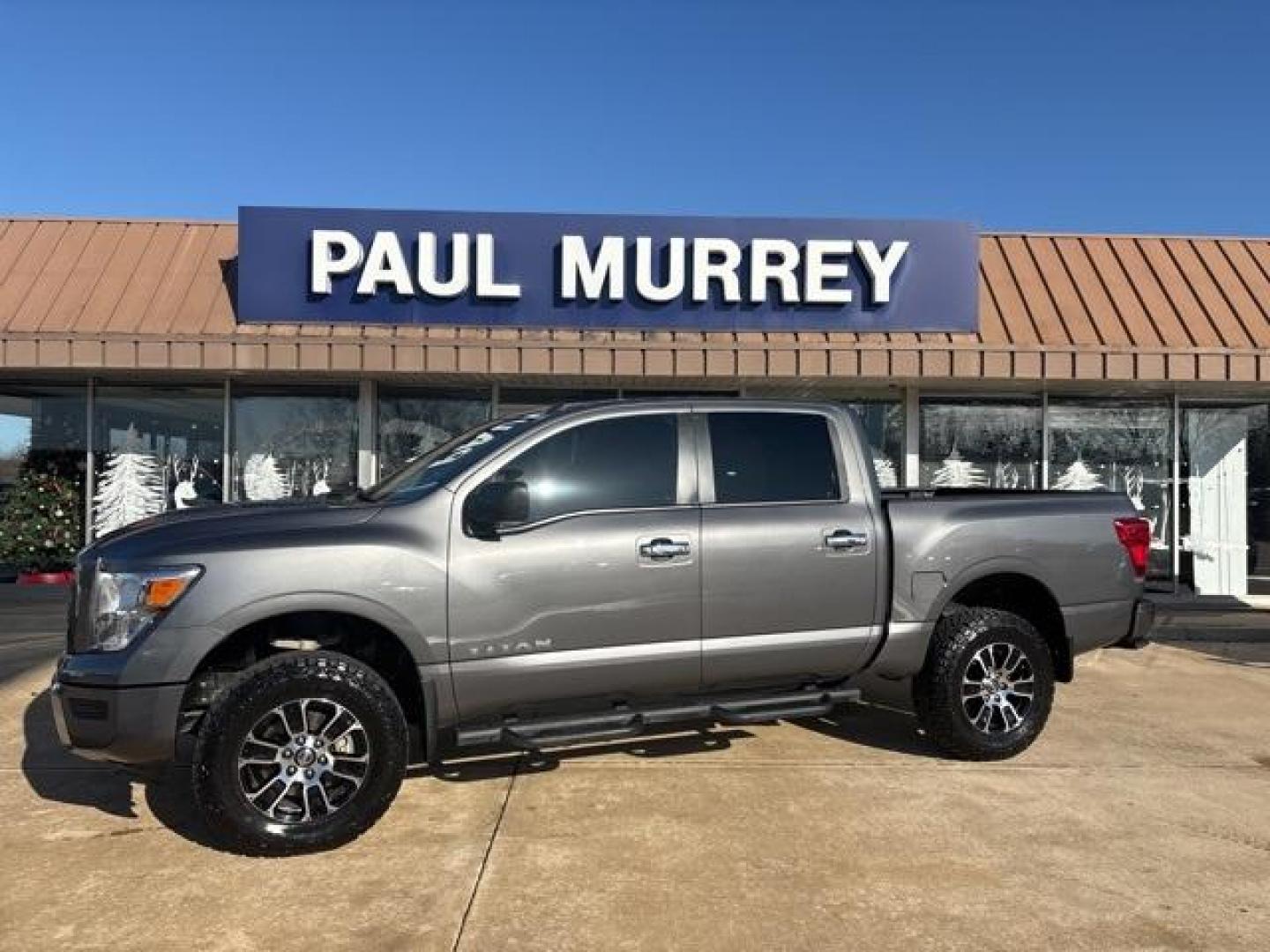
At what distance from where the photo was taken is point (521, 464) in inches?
187

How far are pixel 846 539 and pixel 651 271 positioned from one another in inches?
270

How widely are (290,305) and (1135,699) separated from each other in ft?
30.2

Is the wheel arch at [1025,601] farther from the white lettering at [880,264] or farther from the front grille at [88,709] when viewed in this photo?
the white lettering at [880,264]

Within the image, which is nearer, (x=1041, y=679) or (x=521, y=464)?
(x=521, y=464)

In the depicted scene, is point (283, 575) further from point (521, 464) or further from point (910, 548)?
point (910, 548)

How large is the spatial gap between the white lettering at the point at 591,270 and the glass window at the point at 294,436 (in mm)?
3022

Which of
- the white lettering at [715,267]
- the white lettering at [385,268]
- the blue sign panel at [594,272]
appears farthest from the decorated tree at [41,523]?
the white lettering at [715,267]

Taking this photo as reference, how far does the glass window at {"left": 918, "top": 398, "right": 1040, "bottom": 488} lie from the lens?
12523 mm

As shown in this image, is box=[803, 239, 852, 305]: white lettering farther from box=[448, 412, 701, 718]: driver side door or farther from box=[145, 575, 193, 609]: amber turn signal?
box=[145, 575, 193, 609]: amber turn signal

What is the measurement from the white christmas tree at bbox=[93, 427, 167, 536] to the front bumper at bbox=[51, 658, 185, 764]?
9.04m

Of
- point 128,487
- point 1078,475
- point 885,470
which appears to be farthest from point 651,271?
point 128,487

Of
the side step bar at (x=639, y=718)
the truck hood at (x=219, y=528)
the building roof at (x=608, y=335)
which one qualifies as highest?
the building roof at (x=608, y=335)

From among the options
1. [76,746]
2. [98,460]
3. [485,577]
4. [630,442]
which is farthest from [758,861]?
[98,460]

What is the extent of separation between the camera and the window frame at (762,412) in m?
5.00
